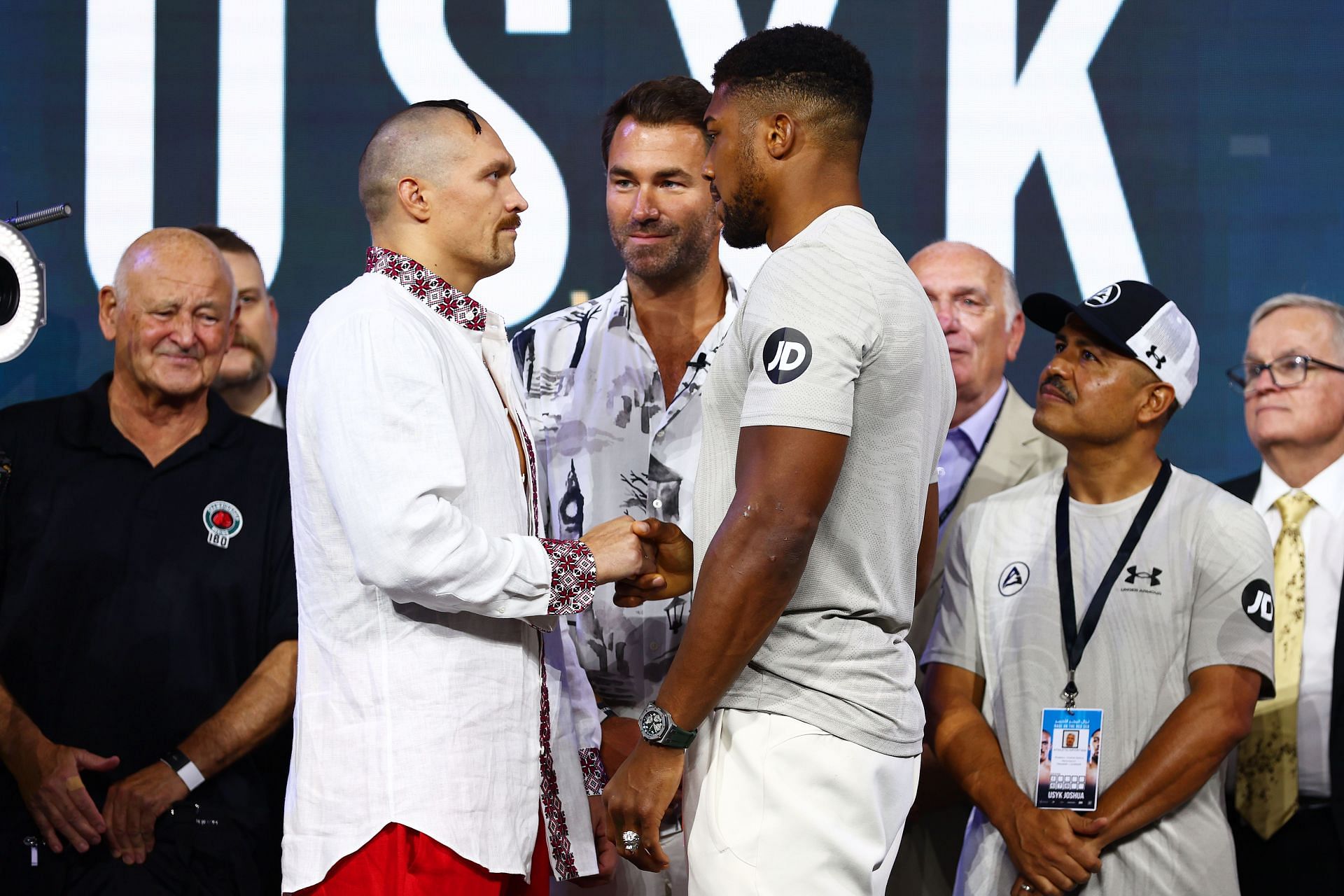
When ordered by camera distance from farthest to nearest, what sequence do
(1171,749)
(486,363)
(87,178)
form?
(87,178) → (1171,749) → (486,363)

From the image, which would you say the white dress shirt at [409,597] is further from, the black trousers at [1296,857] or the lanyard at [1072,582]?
the black trousers at [1296,857]

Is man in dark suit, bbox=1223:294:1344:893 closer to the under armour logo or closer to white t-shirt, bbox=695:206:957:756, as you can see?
the under armour logo

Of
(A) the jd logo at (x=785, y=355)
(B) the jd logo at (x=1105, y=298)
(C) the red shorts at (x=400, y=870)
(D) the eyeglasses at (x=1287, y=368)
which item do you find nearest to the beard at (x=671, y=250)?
(B) the jd logo at (x=1105, y=298)

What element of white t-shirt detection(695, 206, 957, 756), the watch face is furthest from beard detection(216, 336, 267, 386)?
the watch face

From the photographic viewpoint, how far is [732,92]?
2.24 meters

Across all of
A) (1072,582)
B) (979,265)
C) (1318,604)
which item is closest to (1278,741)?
(1318,604)

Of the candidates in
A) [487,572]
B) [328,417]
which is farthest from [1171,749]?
[328,417]

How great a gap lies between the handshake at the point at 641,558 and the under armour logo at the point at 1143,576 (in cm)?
103

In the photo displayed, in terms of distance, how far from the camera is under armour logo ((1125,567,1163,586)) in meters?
2.86

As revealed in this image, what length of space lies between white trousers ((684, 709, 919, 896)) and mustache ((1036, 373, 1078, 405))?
1209 millimetres

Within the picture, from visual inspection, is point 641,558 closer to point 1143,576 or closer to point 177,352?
point 1143,576

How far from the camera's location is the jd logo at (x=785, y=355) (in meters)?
1.96

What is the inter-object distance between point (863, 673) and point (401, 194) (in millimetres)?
1135

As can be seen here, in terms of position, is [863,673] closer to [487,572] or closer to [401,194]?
[487,572]
